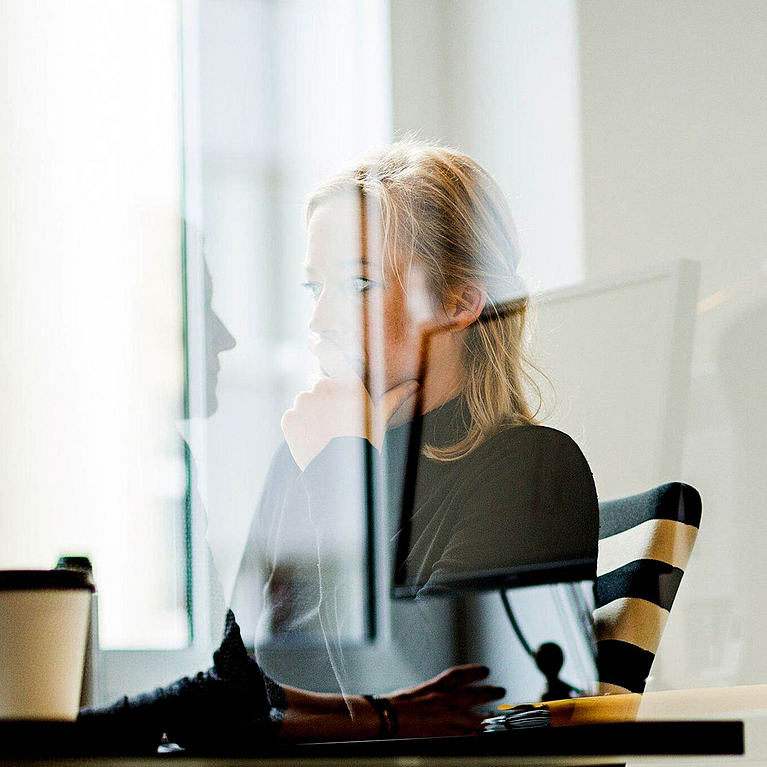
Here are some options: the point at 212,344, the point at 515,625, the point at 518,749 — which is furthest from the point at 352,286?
the point at 518,749

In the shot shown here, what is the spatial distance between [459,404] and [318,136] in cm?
26

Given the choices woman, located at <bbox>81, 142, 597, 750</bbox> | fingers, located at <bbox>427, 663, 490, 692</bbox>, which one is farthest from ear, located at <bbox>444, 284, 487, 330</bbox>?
fingers, located at <bbox>427, 663, 490, 692</bbox>

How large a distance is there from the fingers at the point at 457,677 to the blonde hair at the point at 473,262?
5.5 inches

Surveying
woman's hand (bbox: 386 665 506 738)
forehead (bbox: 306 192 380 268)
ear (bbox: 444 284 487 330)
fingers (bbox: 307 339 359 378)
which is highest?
forehead (bbox: 306 192 380 268)

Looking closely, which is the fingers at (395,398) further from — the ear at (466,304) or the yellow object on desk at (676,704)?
the yellow object on desk at (676,704)

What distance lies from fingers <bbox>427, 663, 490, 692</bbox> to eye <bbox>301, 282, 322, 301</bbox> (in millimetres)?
293

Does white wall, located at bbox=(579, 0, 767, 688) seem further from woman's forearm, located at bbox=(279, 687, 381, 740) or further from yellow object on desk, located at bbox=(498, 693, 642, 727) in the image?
woman's forearm, located at bbox=(279, 687, 381, 740)

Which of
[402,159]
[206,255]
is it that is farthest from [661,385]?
[206,255]

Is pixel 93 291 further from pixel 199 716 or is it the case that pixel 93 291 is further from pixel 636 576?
pixel 636 576

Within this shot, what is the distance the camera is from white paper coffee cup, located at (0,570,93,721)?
22.5 inches

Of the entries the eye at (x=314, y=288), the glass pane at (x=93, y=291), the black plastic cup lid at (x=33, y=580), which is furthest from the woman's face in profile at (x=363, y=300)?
the black plastic cup lid at (x=33, y=580)

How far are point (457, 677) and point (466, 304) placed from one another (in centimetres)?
25

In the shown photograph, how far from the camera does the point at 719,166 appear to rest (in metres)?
0.72

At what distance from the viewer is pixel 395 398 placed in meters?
0.70
